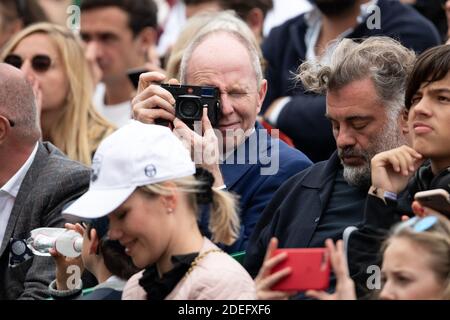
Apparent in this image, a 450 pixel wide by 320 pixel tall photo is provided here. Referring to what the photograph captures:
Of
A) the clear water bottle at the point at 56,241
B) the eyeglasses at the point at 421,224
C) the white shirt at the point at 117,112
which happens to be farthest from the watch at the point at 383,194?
the white shirt at the point at 117,112

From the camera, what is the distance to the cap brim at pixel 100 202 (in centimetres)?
440

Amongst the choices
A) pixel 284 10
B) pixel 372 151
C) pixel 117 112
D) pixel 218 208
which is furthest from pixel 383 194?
pixel 284 10

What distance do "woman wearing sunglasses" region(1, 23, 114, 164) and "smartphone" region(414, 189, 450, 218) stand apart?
314 cm

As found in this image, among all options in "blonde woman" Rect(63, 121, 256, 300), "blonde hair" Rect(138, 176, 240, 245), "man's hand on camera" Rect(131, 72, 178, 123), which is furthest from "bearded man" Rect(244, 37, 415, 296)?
"blonde woman" Rect(63, 121, 256, 300)

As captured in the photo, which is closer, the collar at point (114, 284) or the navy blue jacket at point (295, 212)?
the collar at point (114, 284)

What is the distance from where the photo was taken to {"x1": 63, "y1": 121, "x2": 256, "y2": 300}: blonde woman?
436cm

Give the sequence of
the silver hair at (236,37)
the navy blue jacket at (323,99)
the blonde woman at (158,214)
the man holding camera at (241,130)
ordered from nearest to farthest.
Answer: the blonde woman at (158,214) < the man holding camera at (241,130) < the silver hair at (236,37) < the navy blue jacket at (323,99)

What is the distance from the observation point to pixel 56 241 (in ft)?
17.2

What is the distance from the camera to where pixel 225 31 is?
6.32 metres

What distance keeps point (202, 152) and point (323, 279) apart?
1.37m

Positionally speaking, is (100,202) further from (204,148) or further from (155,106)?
(155,106)

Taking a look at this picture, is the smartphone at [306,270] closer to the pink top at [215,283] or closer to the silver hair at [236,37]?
the pink top at [215,283]

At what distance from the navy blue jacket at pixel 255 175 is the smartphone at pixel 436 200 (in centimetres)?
148
